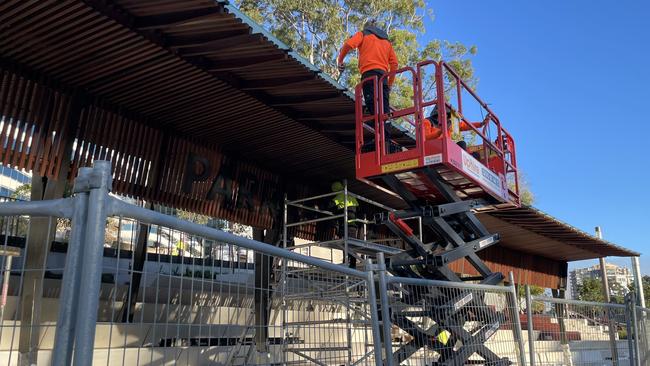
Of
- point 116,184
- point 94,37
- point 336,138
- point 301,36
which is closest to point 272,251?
point 94,37

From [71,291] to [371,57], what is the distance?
647 centimetres

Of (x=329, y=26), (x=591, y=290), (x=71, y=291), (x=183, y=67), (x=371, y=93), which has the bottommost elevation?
(x=71, y=291)

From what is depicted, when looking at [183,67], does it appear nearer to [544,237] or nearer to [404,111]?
[404,111]

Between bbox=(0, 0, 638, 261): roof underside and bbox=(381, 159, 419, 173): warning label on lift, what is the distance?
4.07ft

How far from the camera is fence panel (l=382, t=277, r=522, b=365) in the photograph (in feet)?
18.1

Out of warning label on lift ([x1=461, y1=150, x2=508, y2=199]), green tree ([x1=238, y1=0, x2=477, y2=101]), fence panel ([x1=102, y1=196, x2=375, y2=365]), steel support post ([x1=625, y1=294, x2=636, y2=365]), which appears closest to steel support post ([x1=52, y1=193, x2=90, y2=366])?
fence panel ([x1=102, y1=196, x2=375, y2=365])

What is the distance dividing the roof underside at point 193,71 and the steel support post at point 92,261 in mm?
3579

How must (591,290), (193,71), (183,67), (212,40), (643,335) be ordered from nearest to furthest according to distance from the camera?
(212,40) → (183,67) → (193,71) → (643,335) → (591,290)

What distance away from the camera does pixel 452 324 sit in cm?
604

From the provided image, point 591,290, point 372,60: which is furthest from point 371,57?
point 591,290

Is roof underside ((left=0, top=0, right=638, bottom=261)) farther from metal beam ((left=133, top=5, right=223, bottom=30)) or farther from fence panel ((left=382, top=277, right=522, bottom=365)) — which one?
A: fence panel ((left=382, top=277, right=522, bottom=365))

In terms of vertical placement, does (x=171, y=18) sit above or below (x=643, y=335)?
above

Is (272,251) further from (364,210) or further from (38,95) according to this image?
(364,210)

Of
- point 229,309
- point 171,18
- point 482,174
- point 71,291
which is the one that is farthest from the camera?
point 482,174
